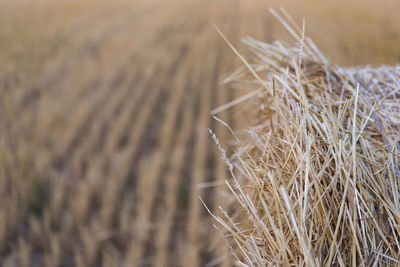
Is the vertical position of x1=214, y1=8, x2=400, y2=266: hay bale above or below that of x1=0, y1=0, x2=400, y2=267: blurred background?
above

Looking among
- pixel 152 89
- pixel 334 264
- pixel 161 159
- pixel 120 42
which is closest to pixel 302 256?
pixel 334 264

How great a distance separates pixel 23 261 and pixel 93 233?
0.47 m

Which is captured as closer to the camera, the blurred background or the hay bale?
the hay bale

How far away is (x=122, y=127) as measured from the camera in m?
4.17

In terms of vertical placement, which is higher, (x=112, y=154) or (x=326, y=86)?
(x=326, y=86)

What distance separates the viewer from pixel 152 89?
16.9 ft

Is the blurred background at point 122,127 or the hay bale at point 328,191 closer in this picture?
the hay bale at point 328,191

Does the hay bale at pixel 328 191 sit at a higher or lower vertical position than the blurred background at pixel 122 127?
higher

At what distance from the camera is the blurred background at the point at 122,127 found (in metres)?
2.81

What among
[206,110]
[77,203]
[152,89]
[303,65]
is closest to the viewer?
[303,65]

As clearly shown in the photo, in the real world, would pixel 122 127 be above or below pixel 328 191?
below

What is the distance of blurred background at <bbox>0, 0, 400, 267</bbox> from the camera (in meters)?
2.81

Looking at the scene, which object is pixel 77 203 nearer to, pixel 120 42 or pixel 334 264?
pixel 334 264

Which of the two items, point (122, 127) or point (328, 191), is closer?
point (328, 191)
